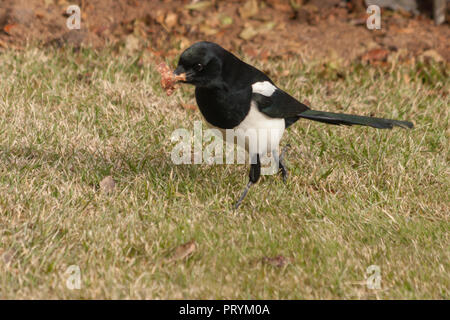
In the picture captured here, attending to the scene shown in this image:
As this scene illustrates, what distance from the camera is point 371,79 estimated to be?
6.43 m

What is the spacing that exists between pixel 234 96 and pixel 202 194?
0.79 meters

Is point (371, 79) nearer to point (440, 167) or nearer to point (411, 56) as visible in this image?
point (411, 56)

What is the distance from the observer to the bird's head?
401cm

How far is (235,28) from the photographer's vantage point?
7305 mm

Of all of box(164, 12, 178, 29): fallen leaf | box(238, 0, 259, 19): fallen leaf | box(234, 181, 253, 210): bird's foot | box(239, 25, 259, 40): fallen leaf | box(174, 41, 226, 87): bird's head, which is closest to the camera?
box(174, 41, 226, 87): bird's head

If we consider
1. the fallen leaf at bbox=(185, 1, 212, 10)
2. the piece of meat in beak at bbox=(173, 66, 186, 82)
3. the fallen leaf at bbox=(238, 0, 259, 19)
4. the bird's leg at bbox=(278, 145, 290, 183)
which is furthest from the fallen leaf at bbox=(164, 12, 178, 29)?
the piece of meat in beak at bbox=(173, 66, 186, 82)

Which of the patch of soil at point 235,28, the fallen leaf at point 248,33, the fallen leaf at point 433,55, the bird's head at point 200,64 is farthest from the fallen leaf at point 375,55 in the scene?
the bird's head at point 200,64

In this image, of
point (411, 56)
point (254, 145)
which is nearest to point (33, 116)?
point (254, 145)

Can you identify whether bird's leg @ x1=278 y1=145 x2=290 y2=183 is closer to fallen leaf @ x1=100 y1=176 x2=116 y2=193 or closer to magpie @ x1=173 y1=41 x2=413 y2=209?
magpie @ x1=173 y1=41 x2=413 y2=209

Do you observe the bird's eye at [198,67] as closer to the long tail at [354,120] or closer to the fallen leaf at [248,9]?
the long tail at [354,120]

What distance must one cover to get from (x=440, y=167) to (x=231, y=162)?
149 cm

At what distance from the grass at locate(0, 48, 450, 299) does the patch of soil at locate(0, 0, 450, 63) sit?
354 millimetres

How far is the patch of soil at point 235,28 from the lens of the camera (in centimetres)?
690

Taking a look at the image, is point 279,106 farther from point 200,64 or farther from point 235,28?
point 235,28
